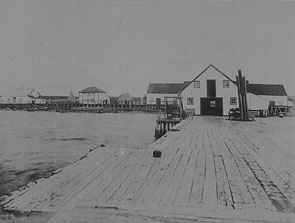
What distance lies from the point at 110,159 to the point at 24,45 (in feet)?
10.2

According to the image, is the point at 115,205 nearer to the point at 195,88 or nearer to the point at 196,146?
the point at 196,146

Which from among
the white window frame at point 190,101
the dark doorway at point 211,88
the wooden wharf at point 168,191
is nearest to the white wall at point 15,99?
the white window frame at point 190,101

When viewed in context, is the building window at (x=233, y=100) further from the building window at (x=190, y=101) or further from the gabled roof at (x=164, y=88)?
the gabled roof at (x=164, y=88)

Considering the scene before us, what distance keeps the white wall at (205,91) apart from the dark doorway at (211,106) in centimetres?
36

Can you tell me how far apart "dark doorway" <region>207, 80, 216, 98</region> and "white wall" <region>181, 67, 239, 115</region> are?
11.1 inches

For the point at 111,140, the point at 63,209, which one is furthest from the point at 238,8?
the point at 111,140

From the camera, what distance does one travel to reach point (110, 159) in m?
5.76

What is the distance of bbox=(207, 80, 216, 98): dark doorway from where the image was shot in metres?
27.1

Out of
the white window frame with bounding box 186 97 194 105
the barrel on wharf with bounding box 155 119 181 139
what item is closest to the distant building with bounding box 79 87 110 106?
the white window frame with bounding box 186 97 194 105

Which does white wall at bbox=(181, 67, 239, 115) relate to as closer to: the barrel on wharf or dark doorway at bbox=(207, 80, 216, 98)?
dark doorway at bbox=(207, 80, 216, 98)

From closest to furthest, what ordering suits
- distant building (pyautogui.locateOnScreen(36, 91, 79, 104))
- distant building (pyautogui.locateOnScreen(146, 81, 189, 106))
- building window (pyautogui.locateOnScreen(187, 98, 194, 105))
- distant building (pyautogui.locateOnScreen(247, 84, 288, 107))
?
building window (pyautogui.locateOnScreen(187, 98, 194, 105))
distant building (pyautogui.locateOnScreen(247, 84, 288, 107))
distant building (pyautogui.locateOnScreen(146, 81, 189, 106))
distant building (pyautogui.locateOnScreen(36, 91, 79, 104))

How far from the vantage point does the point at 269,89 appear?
45.5 metres

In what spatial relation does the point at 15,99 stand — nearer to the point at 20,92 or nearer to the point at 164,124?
the point at 20,92

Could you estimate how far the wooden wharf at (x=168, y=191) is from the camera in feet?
9.25
